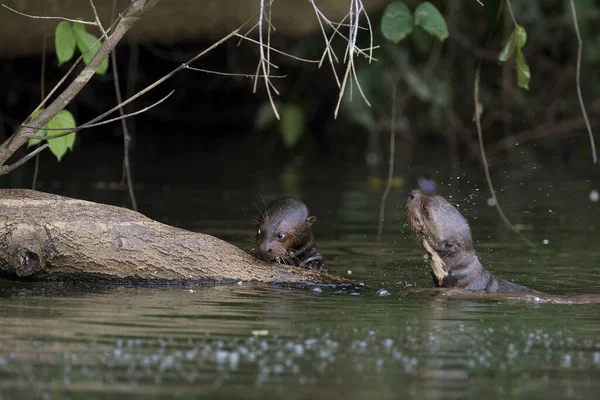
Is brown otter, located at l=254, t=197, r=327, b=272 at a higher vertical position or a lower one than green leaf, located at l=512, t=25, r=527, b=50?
lower

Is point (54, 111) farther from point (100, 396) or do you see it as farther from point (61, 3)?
point (61, 3)

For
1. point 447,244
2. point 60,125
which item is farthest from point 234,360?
point 447,244

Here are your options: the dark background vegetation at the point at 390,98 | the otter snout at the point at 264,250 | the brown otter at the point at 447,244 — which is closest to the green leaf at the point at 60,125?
the otter snout at the point at 264,250

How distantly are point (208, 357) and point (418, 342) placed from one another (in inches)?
31.3

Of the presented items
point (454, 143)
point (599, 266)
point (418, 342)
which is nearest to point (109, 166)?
point (454, 143)

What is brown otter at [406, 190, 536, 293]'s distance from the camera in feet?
18.9

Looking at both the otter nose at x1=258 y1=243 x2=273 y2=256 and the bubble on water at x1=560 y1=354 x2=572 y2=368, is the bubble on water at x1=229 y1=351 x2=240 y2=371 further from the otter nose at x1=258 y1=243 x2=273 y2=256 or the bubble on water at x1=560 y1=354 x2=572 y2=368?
the otter nose at x1=258 y1=243 x2=273 y2=256

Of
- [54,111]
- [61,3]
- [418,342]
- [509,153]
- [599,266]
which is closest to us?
[418,342]

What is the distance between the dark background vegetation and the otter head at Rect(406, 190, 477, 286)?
5.09 m


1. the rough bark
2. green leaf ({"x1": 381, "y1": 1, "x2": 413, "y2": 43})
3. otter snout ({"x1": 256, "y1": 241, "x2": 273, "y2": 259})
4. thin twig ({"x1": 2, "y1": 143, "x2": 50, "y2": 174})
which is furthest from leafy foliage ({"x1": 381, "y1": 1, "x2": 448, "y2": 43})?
the rough bark

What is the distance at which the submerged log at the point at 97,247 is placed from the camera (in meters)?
5.12

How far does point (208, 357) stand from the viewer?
3.66 m

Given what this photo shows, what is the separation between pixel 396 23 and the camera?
21.6 ft

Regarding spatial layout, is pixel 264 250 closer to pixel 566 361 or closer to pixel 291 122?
pixel 566 361
